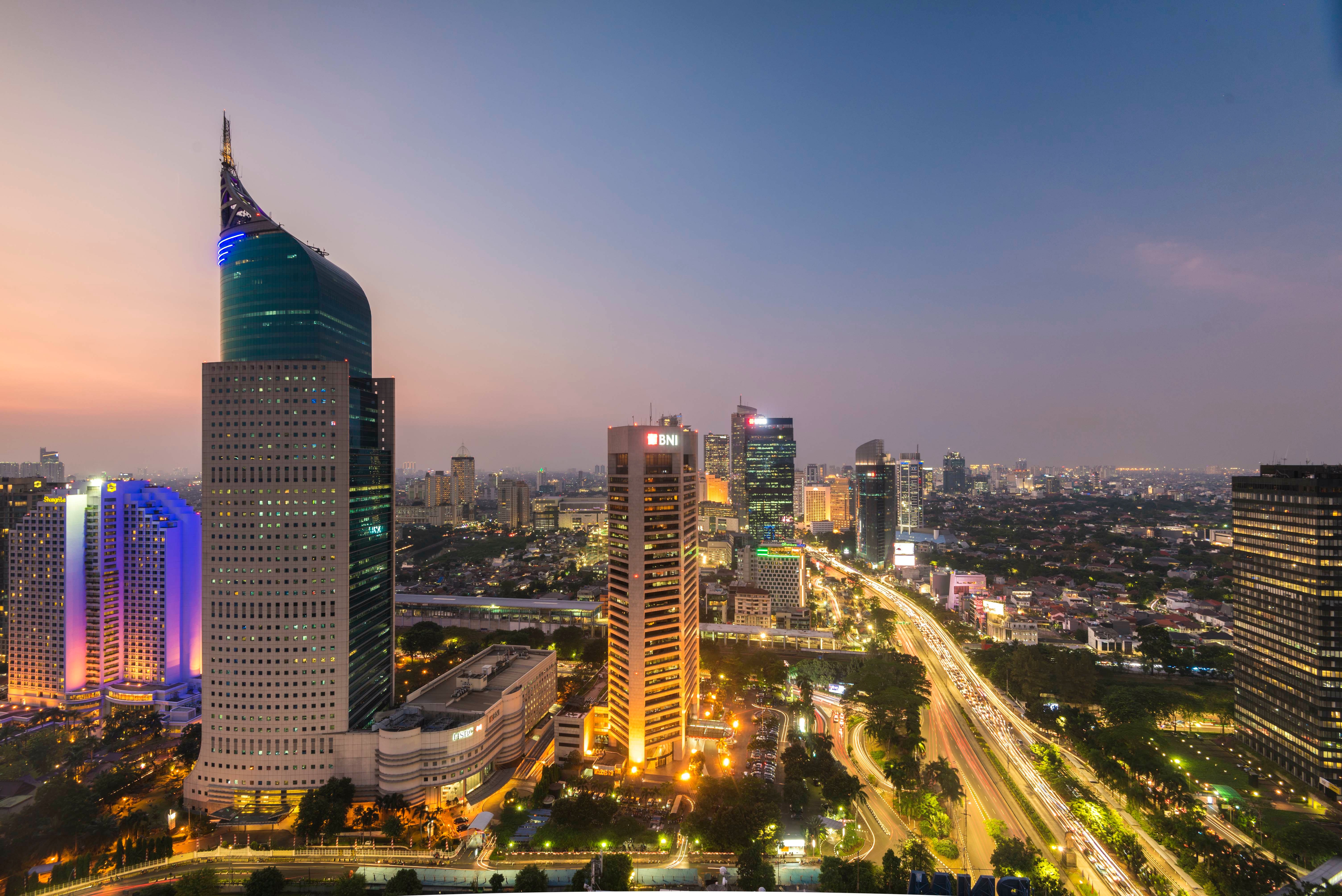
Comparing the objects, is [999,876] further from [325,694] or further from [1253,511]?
[325,694]

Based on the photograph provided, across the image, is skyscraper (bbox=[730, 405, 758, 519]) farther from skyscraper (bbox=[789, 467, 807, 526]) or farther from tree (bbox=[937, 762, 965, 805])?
tree (bbox=[937, 762, 965, 805])

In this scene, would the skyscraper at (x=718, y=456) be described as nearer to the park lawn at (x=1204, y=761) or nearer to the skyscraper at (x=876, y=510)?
the skyscraper at (x=876, y=510)

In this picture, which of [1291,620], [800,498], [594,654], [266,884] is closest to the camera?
[266,884]

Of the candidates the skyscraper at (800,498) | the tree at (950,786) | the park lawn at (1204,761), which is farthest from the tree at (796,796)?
the skyscraper at (800,498)

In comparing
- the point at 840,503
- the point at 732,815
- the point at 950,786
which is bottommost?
A: the point at 950,786

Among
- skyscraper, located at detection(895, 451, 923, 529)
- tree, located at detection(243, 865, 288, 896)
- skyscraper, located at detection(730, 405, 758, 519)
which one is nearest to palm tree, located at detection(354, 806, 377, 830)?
tree, located at detection(243, 865, 288, 896)

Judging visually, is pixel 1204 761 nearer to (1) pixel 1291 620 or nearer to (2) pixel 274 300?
(1) pixel 1291 620

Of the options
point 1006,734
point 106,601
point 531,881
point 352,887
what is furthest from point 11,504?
point 1006,734
